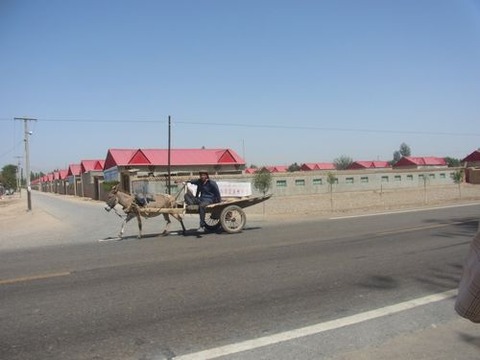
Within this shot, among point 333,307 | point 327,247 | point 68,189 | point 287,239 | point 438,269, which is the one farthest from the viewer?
point 68,189

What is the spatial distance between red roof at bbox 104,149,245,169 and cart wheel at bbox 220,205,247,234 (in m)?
45.2

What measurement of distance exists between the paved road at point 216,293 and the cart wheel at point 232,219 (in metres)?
1.84

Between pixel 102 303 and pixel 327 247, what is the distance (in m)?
5.96

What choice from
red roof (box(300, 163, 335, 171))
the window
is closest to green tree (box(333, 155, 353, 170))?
red roof (box(300, 163, 335, 171))

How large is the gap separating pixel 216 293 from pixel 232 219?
805cm

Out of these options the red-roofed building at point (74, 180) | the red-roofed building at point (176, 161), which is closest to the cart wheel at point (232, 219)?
the red-roofed building at point (176, 161)

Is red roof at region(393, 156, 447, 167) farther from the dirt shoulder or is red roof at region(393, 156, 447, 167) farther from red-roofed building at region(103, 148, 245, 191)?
the dirt shoulder

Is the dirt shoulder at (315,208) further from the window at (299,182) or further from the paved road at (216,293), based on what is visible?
the window at (299,182)

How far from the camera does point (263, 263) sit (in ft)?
31.1

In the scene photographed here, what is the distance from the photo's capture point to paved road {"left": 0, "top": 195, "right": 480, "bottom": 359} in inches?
205

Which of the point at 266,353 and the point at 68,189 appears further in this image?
the point at 68,189

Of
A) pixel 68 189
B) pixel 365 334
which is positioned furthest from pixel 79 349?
pixel 68 189

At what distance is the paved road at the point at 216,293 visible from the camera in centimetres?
521

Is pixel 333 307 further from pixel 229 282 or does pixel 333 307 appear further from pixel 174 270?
pixel 174 270
